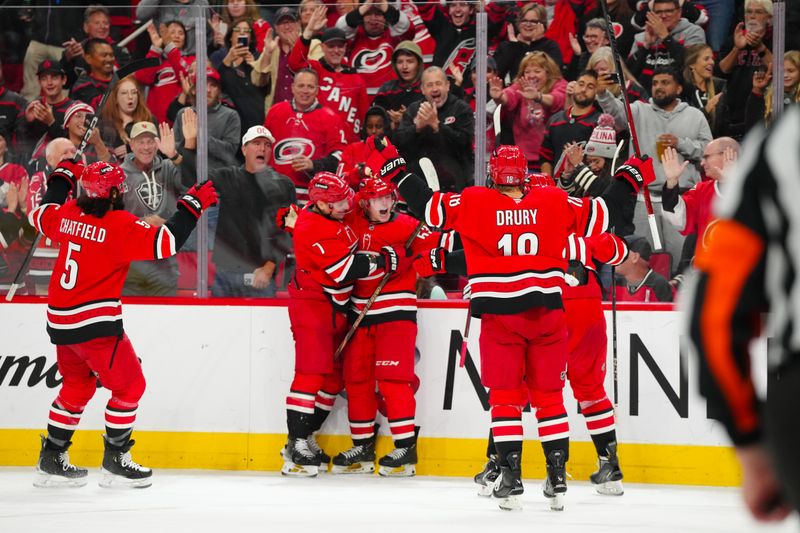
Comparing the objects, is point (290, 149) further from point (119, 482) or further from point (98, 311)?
point (119, 482)

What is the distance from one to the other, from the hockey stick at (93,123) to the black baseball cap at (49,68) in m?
0.34

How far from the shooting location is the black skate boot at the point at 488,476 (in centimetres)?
475

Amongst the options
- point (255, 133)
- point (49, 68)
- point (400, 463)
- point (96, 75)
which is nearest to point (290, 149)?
point (255, 133)

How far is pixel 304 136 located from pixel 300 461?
5.69 ft

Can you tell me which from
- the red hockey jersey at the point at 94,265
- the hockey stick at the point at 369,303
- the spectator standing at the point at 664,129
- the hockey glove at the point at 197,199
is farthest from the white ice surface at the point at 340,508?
the spectator standing at the point at 664,129

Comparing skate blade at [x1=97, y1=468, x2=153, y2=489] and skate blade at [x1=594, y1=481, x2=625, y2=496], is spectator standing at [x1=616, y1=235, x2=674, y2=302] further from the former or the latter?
skate blade at [x1=97, y1=468, x2=153, y2=489]

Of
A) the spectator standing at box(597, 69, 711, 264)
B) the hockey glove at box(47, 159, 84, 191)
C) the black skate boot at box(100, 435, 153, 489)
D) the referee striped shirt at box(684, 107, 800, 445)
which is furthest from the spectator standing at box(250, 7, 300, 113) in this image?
the referee striped shirt at box(684, 107, 800, 445)

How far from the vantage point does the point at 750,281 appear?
1.40 m

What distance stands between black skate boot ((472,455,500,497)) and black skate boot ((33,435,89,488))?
180cm

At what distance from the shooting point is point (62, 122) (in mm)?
5883

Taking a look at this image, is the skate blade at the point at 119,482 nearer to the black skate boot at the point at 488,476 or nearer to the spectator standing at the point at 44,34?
the black skate boot at the point at 488,476

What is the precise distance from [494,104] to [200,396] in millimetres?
2086

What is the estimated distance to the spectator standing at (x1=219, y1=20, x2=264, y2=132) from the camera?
18.9 feet

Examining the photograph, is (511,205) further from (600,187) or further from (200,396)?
(200,396)
